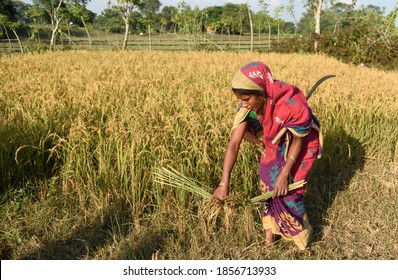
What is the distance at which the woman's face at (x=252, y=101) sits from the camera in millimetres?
1582

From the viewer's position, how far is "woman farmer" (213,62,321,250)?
1584 millimetres

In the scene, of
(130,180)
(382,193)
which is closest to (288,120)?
(130,180)

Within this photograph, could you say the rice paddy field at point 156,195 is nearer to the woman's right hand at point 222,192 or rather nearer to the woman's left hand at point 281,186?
the woman's right hand at point 222,192

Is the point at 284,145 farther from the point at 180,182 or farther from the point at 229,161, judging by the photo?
the point at 180,182

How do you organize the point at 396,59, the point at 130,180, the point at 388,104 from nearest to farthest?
the point at 130,180
the point at 388,104
the point at 396,59

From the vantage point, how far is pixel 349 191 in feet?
8.39

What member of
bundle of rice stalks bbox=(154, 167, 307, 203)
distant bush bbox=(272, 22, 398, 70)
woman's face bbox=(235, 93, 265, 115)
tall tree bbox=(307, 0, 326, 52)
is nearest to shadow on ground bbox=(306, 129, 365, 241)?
bundle of rice stalks bbox=(154, 167, 307, 203)

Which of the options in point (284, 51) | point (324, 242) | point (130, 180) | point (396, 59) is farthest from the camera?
point (284, 51)

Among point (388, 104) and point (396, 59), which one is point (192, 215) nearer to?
point (388, 104)

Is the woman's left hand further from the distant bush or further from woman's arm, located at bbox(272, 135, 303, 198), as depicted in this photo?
the distant bush

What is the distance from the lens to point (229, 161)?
172cm

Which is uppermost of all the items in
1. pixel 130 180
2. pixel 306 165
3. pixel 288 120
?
pixel 288 120

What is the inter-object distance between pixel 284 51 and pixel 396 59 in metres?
4.24

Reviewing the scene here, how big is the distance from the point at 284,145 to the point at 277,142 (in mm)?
69
